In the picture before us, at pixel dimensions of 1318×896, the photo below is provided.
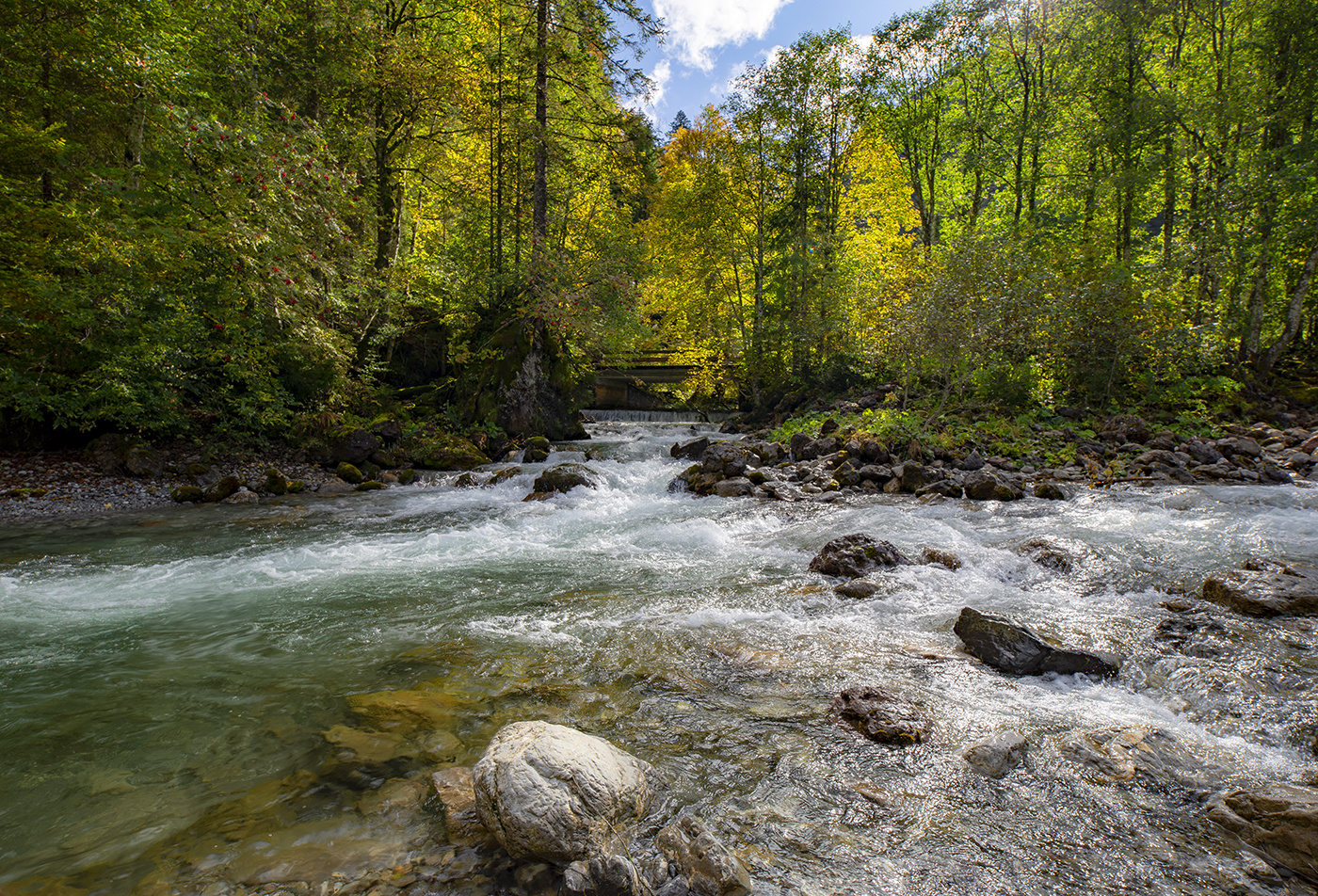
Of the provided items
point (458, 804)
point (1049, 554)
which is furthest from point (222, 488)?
point (1049, 554)

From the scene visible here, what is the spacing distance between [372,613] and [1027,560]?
644 cm

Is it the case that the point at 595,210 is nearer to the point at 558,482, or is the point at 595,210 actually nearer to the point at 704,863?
the point at 558,482

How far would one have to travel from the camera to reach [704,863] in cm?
201

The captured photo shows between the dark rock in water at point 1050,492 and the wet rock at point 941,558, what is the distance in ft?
13.5

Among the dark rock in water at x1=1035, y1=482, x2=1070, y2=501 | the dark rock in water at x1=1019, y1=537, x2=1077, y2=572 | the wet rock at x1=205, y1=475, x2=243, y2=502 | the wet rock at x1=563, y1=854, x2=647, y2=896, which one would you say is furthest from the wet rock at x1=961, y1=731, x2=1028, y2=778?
the wet rock at x1=205, y1=475, x2=243, y2=502

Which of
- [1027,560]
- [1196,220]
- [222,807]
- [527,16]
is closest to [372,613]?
[222,807]

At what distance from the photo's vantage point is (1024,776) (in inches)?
101

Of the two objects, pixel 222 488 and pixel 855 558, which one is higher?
pixel 222 488

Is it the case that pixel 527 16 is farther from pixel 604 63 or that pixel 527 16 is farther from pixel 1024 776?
pixel 1024 776

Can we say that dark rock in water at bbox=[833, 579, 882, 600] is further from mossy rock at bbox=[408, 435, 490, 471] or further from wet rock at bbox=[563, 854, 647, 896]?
mossy rock at bbox=[408, 435, 490, 471]

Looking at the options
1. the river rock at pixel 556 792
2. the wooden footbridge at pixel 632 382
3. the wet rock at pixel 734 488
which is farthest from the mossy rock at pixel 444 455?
the wooden footbridge at pixel 632 382

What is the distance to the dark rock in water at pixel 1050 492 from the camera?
28.6 feet

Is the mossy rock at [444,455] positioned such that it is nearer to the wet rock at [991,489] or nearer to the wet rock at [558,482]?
the wet rock at [558,482]

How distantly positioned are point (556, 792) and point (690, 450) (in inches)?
484
